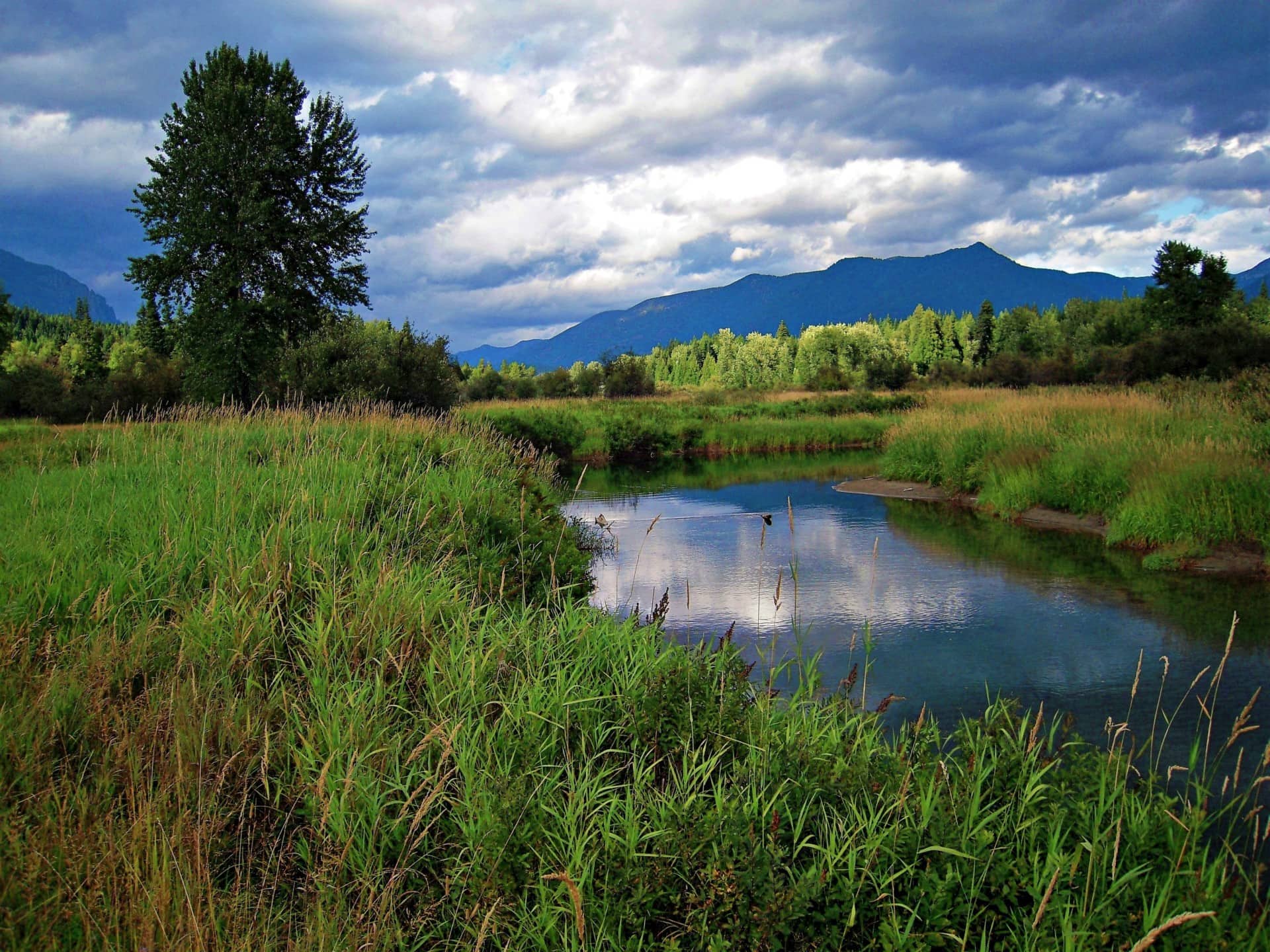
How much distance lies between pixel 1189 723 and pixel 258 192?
2822cm

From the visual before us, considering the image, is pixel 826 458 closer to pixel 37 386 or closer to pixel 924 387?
pixel 924 387

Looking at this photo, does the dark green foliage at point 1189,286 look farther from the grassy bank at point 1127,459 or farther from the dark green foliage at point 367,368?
the dark green foliage at point 367,368

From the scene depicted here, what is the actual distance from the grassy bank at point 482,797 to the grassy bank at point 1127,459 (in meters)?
7.53

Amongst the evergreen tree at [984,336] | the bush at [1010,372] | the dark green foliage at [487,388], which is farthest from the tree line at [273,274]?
the evergreen tree at [984,336]

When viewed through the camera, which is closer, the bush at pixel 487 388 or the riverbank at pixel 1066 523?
the riverbank at pixel 1066 523

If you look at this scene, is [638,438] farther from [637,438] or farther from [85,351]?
[85,351]

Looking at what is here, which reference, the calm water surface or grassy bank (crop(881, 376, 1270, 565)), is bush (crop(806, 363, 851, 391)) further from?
the calm water surface

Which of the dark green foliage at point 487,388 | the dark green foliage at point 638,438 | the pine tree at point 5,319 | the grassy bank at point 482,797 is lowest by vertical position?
the grassy bank at point 482,797

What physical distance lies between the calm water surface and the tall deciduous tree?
16.5 meters

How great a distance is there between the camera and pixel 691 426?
36.1 m

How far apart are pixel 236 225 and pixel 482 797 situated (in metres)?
27.4

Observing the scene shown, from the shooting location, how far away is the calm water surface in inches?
278

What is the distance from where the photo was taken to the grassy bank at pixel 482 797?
2824mm

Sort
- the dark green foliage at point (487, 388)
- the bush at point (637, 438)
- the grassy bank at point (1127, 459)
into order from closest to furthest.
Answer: the grassy bank at point (1127, 459)
the bush at point (637, 438)
the dark green foliage at point (487, 388)
